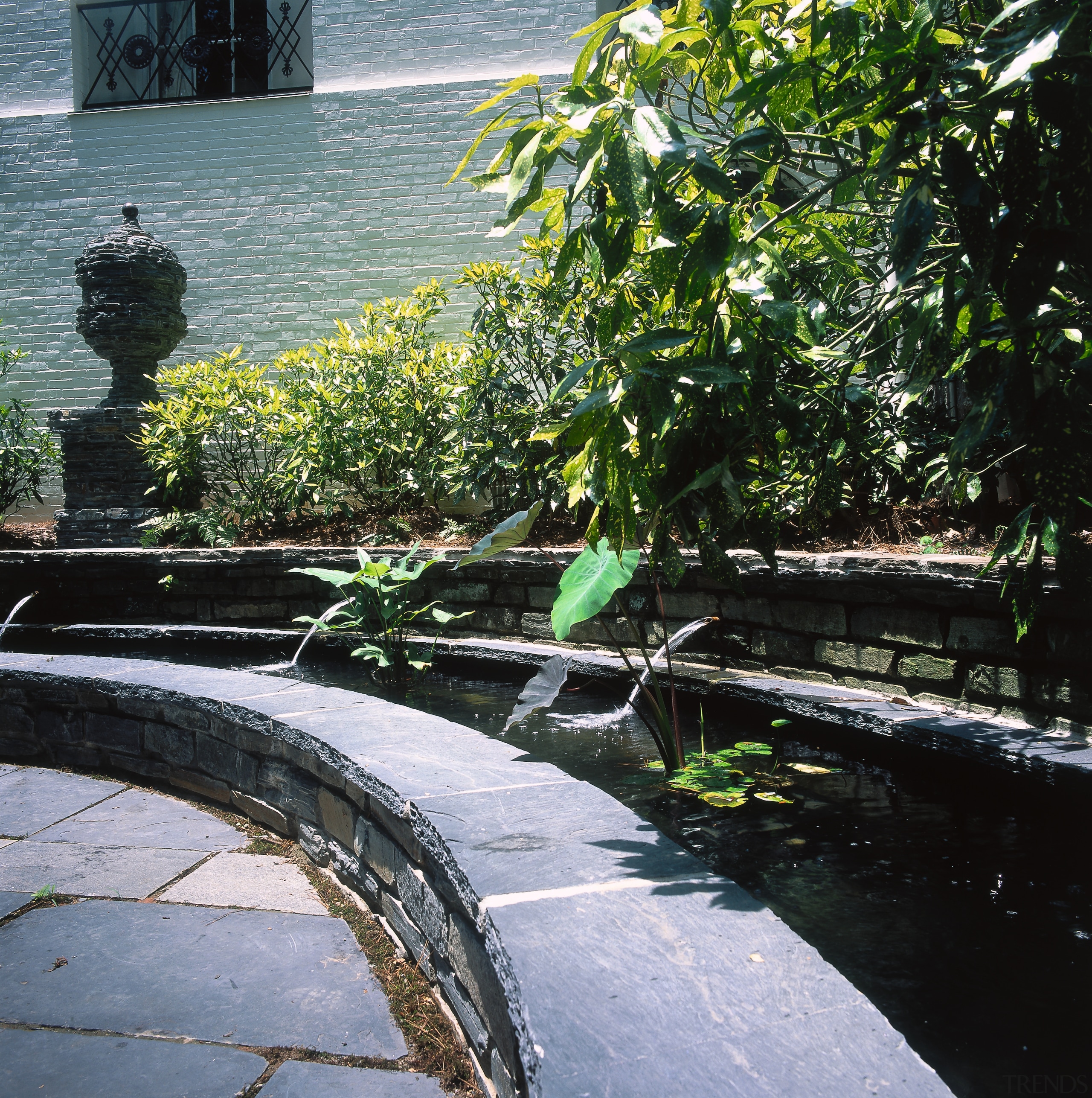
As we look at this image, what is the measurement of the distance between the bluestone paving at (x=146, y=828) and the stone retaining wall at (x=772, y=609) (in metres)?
2.02

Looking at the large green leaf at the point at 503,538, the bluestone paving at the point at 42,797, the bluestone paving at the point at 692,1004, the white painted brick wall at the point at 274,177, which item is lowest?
the bluestone paving at the point at 42,797

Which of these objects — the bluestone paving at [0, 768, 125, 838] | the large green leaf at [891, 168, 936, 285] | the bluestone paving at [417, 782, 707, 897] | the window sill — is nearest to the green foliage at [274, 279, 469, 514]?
the bluestone paving at [0, 768, 125, 838]

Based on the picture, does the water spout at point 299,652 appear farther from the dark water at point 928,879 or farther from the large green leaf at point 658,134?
the large green leaf at point 658,134

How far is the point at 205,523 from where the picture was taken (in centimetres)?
582

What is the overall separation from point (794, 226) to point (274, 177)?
7.25 metres

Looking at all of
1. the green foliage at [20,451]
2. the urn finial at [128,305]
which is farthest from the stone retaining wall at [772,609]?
the green foliage at [20,451]

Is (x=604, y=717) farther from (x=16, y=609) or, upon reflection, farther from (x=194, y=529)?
(x=194, y=529)

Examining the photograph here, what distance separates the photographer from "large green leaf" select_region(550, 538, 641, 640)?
2.26 meters

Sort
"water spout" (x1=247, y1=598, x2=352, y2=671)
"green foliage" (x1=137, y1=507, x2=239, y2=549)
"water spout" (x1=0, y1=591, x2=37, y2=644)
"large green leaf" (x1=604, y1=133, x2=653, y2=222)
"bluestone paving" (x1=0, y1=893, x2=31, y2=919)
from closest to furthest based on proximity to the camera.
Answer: "large green leaf" (x1=604, y1=133, x2=653, y2=222)
"bluestone paving" (x1=0, y1=893, x2=31, y2=919)
"water spout" (x1=247, y1=598, x2=352, y2=671)
"water spout" (x1=0, y1=591, x2=37, y2=644)
"green foliage" (x1=137, y1=507, x2=239, y2=549)

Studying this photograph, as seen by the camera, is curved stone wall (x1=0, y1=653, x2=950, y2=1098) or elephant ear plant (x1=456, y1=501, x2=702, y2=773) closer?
curved stone wall (x1=0, y1=653, x2=950, y2=1098)

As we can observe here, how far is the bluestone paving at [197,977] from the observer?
4.84 ft

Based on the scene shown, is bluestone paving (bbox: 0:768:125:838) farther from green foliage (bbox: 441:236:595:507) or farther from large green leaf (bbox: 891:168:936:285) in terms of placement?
green foliage (bbox: 441:236:595:507)

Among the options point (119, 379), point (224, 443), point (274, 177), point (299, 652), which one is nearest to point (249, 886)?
point (299, 652)

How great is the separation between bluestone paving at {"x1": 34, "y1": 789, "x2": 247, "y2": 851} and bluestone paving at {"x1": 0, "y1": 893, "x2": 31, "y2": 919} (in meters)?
0.34
